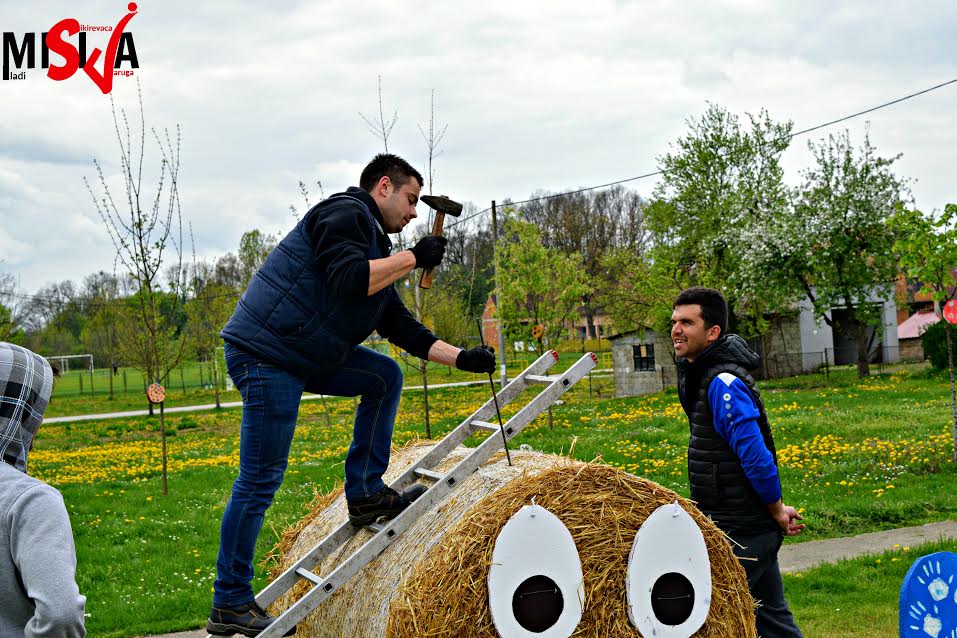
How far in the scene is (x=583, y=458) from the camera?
11891 millimetres

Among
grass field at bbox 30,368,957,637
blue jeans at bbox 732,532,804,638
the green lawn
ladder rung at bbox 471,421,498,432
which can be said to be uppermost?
ladder rung at bbox 471,421,498,432

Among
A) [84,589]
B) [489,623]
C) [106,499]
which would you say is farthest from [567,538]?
[106,499]

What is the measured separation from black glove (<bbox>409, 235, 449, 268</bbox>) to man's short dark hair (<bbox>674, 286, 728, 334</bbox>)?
140 centimetres

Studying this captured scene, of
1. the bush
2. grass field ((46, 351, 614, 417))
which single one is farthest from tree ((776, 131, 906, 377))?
grass field ((46, 351, 614, 417))

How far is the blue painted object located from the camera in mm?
3650

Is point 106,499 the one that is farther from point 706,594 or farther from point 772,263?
point 772,263

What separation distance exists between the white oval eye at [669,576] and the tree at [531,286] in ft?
60.8

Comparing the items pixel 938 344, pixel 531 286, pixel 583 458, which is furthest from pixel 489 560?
pixel 938 344

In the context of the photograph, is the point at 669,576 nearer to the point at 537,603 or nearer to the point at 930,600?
the point at 537,603

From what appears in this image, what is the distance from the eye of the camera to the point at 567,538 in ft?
12.6

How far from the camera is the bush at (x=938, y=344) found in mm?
24000

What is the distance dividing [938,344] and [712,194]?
10722mm

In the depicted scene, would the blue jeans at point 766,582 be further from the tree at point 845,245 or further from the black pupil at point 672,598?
the tree at point 845,245

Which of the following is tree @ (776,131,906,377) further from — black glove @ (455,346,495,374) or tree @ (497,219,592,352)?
black glove @ (455,346,495,374)
